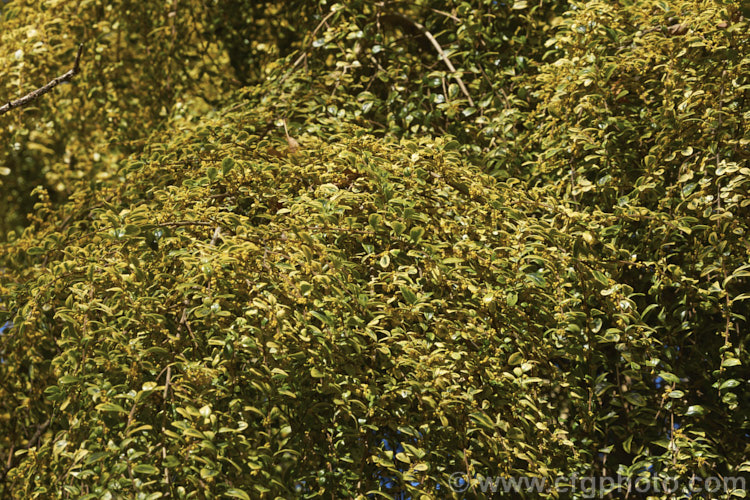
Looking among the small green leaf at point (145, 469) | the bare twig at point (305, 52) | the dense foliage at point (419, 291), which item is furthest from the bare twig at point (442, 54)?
the small green leaf at point (145, 469)

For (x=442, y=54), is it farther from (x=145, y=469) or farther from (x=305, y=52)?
(x=145, y=469)

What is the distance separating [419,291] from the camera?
70.2 inches

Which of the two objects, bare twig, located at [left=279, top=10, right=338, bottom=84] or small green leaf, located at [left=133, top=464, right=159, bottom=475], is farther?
bare twig, located at [left=279, top=10, right=338, bottom=84]

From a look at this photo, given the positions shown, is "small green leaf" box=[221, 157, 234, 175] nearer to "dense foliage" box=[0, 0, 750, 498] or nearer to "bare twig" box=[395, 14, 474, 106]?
"dense foliage" box=[0, 0, 750, 498]

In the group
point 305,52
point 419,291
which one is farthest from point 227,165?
point 305,52

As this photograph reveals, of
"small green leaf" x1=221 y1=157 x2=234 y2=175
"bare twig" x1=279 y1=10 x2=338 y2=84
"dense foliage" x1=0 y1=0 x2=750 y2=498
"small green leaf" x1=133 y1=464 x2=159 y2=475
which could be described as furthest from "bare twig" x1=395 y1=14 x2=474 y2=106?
"small green leaf" x1=133 y1=464 x2=159 y2=475

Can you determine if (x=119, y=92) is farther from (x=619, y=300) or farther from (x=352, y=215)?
(x=619, y=300)

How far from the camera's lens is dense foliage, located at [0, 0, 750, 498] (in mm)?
1567

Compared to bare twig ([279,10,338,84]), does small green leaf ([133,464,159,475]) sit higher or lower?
lower

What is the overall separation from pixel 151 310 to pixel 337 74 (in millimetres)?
1397

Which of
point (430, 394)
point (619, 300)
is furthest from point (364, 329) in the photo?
point (619, 300)

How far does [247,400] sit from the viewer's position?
62.0 inches

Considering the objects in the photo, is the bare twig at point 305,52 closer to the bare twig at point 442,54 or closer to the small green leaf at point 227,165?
the bare twig at point 442,54

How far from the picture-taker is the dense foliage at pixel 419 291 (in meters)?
1.57
